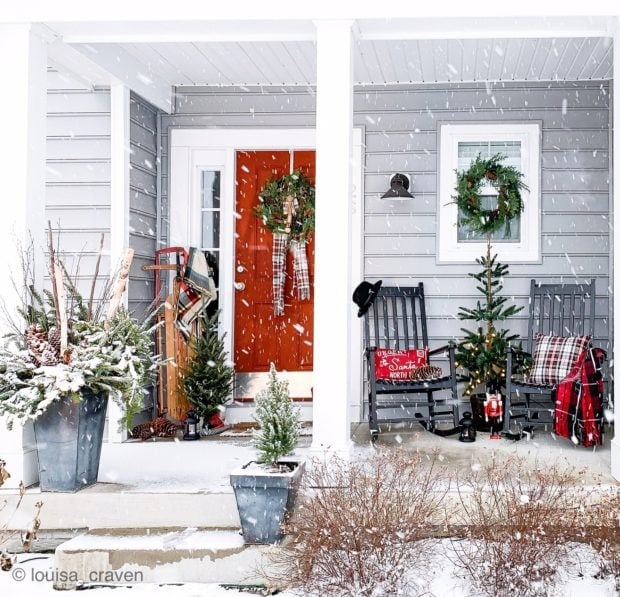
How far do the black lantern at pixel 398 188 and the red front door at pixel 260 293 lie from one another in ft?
2.22

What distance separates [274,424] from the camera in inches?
148

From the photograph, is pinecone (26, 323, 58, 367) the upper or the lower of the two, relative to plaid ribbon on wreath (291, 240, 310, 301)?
lower

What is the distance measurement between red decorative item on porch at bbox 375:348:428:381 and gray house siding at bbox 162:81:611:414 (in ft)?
1.63

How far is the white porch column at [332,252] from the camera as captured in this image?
167 inches

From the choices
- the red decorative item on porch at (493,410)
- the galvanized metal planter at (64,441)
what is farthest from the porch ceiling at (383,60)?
the red decorative item on porch at (493,410)

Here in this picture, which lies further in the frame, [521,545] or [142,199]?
[142,199]

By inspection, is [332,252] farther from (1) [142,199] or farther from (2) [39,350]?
(1) [142,199]

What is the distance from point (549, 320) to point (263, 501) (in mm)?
3206

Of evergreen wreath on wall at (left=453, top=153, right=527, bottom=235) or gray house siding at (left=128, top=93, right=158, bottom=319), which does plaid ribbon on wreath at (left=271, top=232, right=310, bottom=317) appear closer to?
gray house siding at (left=128, top=93, right=158, bottom=319)

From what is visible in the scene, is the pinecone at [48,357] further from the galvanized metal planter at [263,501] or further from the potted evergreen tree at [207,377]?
the potted evergreen tree at [207,377]

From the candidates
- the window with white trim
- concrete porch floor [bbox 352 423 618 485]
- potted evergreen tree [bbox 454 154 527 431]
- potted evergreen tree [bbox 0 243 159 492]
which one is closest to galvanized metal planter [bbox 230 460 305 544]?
potted evergreen tree [bbox 0 243 159 492]

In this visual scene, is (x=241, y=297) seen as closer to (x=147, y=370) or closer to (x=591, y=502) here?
(x=147, y=370)

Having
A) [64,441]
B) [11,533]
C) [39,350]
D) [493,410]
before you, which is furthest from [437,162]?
[11,533]

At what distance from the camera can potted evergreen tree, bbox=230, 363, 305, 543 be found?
12.0ft
